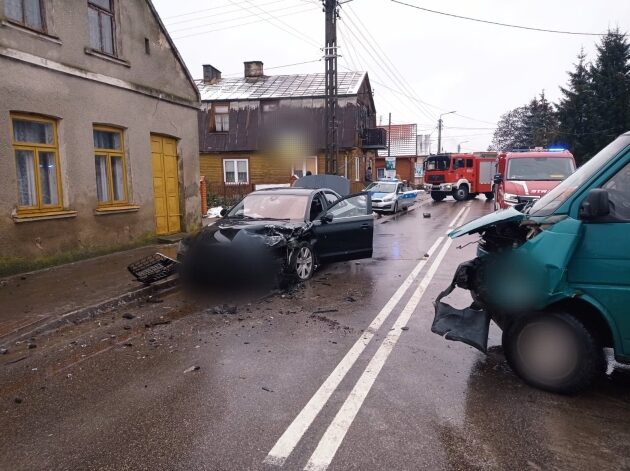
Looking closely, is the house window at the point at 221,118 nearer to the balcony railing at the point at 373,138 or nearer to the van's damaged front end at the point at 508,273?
the balcony railing at the point at 373,138

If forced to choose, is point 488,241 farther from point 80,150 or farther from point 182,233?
point 182,233

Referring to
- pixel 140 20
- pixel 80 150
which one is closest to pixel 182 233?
pixel 80 150

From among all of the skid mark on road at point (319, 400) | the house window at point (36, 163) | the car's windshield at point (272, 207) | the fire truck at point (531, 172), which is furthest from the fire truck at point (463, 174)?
the skid mark on road at point (319, 400)

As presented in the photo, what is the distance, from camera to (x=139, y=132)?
36.9 ft

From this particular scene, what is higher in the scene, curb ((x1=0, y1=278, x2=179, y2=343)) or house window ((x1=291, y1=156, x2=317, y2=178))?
house window ((x1=291, y1=156, x2=317, y2=178))

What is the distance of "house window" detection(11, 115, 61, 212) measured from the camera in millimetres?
8344

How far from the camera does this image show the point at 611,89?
32.6 meters

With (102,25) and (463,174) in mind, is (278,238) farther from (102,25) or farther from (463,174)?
(463,174)

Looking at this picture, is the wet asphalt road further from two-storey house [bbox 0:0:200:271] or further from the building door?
the building door

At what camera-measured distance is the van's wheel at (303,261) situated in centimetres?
741

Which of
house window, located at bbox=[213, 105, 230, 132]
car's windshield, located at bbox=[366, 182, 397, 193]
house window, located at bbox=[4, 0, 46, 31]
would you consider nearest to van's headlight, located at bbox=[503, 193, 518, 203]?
car's windshield, located at bbox=[366, 182, 397, 193]

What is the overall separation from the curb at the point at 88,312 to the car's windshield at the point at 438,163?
24.1 meters

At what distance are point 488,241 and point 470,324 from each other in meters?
0.80

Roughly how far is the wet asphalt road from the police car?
15315mm
